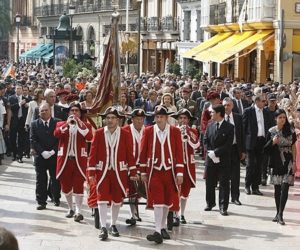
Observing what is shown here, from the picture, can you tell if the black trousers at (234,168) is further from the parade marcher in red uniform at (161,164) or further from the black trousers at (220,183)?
the parade marcher in red uniform at (161,164)

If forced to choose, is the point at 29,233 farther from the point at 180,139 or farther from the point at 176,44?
the point at 176,44

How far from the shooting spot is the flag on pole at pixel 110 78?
13273 mm

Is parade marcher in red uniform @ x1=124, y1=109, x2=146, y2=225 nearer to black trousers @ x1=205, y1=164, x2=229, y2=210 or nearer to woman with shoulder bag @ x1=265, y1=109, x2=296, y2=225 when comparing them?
black trousers @ x1=205, y1=164, x2=229, y2=210

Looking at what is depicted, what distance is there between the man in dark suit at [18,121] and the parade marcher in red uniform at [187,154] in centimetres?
766

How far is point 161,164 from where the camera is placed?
9852 mm

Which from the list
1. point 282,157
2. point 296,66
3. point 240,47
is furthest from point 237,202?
point 296,66

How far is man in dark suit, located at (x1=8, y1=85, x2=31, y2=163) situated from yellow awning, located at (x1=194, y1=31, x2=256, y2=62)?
16.2 m

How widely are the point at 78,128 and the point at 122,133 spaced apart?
4.06ft

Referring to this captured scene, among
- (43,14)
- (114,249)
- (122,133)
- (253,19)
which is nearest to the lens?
(114,249)

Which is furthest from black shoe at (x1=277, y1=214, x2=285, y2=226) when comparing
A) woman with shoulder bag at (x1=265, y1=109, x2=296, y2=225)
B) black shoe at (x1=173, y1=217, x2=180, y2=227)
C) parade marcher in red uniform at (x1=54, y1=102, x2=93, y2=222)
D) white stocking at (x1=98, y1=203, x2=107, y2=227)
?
parade marcher in red uniform at (x1=54, y1=102, x2=93, y2=222)

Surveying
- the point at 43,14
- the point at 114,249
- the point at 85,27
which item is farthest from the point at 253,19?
the point at 43,14

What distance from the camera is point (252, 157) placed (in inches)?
553

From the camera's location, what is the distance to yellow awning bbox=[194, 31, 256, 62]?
1344 inches

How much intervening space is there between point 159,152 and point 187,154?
1120 millimetres
